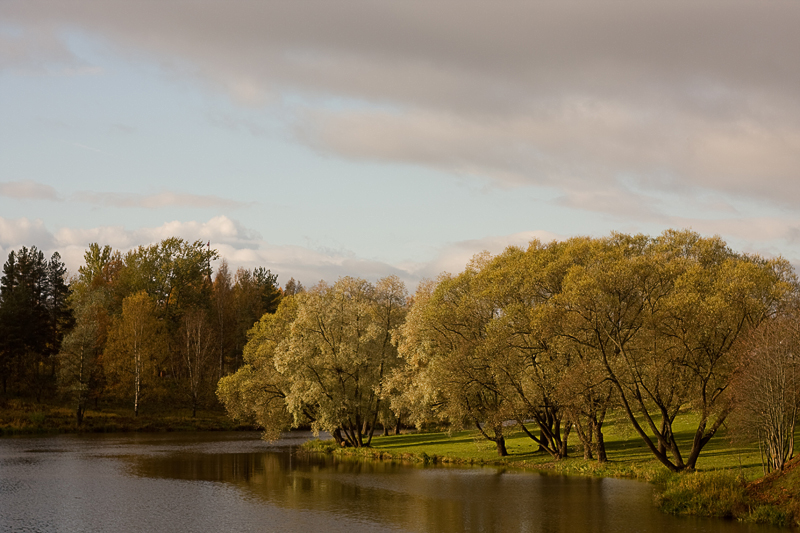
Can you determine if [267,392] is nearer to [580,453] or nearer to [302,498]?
[580,453]

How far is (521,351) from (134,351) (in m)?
64.8

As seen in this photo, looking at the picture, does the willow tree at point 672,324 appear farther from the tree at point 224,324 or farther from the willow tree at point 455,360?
the tree at point 224,324

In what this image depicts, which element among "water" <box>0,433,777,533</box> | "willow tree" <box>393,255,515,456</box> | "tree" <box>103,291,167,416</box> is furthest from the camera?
"tree" <box>103,291,167,416</box>

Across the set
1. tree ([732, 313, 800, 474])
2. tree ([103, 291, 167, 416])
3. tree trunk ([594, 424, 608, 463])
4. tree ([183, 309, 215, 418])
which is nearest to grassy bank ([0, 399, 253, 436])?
tree ([103, 291, 167, 416])

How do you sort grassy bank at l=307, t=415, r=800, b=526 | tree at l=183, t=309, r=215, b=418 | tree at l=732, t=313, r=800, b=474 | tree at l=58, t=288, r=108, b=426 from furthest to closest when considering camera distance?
tree at l=183, t=309, r=215, b=418
tree at l=58, t=288, r=108, b=426
tree at l=732, t=313, r=800, b=474
grassy bank at l=307, t=415, r=800, b=526

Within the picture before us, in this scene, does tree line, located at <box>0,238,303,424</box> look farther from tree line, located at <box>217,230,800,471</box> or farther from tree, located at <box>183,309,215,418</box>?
tree line, located at <box>217,230,800,471</box>

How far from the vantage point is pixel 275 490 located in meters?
42.3

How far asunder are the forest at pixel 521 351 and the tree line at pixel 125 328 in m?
0.41

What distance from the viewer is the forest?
3941 cm

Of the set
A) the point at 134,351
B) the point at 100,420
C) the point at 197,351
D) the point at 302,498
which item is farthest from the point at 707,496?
the point at 197,351

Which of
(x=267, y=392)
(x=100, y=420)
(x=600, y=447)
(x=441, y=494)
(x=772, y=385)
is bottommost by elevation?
(x=441, y=494)

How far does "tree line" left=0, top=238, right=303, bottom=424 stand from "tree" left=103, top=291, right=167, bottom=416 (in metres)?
0.14

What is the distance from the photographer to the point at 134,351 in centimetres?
9694

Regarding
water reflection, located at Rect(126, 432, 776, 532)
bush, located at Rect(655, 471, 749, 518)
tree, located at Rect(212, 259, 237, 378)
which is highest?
tree, located at Rect(212, 259, 237, 378)
